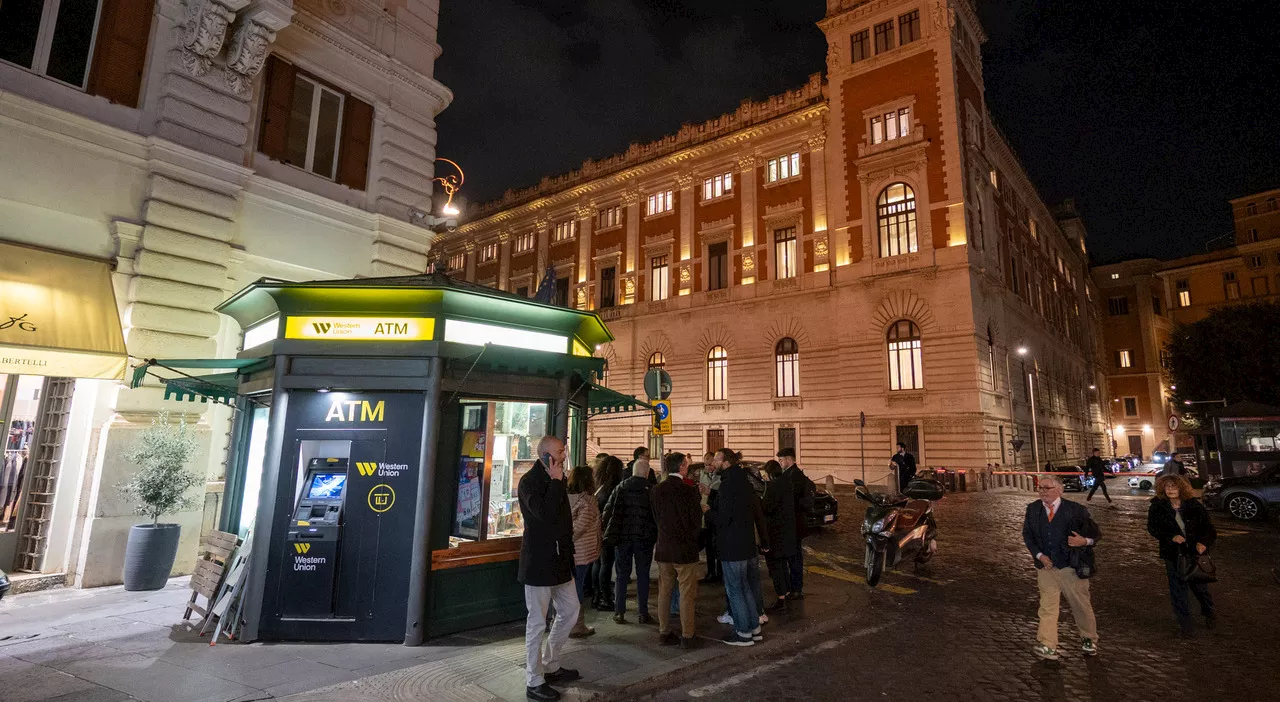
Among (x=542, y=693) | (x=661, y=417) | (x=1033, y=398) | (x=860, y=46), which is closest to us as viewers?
(x=542, y=693)

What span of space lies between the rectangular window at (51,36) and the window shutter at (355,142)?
4.10 metres

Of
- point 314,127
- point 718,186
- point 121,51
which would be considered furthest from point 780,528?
point 718,186

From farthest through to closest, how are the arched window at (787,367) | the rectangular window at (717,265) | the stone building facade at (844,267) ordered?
the rectangular window at (717,265) < the arched window at (787,367) < the stone building facade at (844,267)

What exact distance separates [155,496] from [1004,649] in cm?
1099

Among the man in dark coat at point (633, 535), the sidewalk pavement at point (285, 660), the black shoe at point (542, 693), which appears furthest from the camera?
the man in dark coat at point (633, 535)

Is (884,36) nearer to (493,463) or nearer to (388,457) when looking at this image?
(493,463)

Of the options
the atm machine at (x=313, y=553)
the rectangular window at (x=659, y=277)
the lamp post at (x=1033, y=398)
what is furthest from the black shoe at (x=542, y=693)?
the rectangular window at (x=659, y=277)

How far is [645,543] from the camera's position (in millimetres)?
7523

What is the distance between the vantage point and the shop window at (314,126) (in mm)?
12000

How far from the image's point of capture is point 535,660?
510 cm

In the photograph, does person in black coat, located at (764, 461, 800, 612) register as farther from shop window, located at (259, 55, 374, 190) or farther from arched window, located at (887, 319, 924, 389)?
arched window, located at (887, 319, 924, 389)

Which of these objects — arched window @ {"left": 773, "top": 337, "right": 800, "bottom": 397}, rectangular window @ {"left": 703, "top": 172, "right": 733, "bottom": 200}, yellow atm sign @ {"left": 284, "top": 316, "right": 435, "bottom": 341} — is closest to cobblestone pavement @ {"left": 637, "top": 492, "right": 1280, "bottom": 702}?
yellow atm sign @ {"left": 284, "top": 316, "right": 435, "bottom": 341}

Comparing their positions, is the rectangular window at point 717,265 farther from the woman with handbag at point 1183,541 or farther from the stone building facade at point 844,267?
the woman with handbag at point 1183,541

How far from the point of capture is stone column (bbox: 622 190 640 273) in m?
38.5
